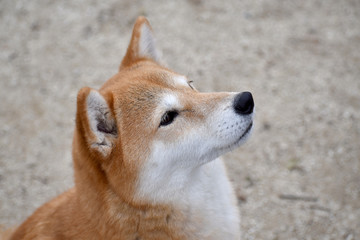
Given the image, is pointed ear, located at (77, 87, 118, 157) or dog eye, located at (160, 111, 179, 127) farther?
dog eye, located at (160, 111, 179, 127)

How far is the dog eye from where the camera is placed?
2884 millimetres

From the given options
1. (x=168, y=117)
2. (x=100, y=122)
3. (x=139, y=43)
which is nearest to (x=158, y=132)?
(x=168, y=117)

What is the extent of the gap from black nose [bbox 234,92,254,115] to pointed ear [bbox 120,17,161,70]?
1.06m

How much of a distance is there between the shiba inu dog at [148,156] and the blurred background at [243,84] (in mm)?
1720

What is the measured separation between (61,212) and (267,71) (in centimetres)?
372

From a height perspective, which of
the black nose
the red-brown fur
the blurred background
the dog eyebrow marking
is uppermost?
the dog eyebrow marking

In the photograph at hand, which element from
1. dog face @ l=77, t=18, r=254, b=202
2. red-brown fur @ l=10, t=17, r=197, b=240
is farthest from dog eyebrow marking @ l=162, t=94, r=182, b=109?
red-brown fur @ l=10, t=17, r=197, b=240

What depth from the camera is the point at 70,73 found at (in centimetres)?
606

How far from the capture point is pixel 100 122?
2.83 metres

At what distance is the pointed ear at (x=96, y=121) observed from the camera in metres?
2.59

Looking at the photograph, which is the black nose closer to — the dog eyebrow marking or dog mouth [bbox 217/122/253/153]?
dog mouth [bbox 217/122/253/153]

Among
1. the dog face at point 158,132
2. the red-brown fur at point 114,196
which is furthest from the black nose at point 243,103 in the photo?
the red-brown fur at point 114,196

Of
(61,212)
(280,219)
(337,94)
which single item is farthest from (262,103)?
A: (61,212)

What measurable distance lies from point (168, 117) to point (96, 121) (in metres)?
0.55
